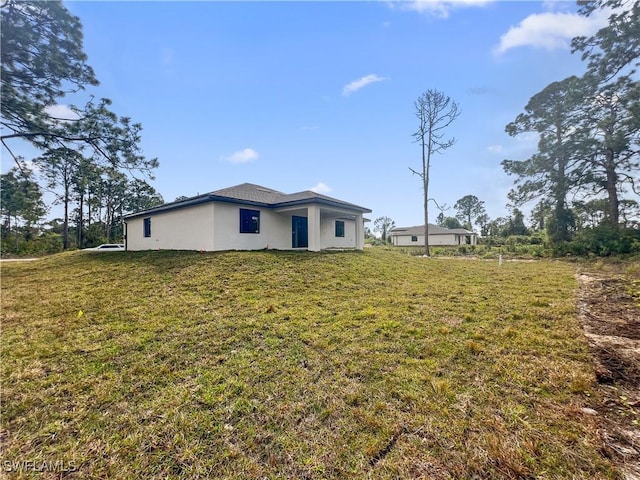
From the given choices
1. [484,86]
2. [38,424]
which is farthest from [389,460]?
[484,86]

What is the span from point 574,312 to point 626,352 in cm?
197

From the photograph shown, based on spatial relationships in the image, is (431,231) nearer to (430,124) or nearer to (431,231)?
(431,231)

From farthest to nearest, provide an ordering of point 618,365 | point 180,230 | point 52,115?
point 180,230 → point 52,115 → point 618,365

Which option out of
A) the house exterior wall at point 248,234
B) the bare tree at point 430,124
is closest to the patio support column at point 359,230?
the house exterior wall at point 248,234

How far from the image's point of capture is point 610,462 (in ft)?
6.55

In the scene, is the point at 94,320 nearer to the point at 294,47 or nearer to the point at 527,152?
the point at 294,47

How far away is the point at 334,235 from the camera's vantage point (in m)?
18.0

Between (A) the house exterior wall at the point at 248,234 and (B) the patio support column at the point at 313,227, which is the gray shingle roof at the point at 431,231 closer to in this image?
(A) the house exterior wall at the point at 248,234

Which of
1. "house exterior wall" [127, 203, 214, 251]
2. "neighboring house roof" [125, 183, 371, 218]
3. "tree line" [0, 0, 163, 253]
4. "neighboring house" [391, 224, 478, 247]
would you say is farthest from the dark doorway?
"neighboring house" [391, 224, 478, 247]

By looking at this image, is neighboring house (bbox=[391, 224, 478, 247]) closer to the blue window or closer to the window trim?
the blue window

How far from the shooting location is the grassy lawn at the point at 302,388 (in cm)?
225

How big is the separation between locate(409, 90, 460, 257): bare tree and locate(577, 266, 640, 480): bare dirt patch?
1590 centimetres

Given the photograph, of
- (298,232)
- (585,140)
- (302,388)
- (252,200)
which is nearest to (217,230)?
(252,200)

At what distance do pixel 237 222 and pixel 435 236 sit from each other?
37260 millimetres
